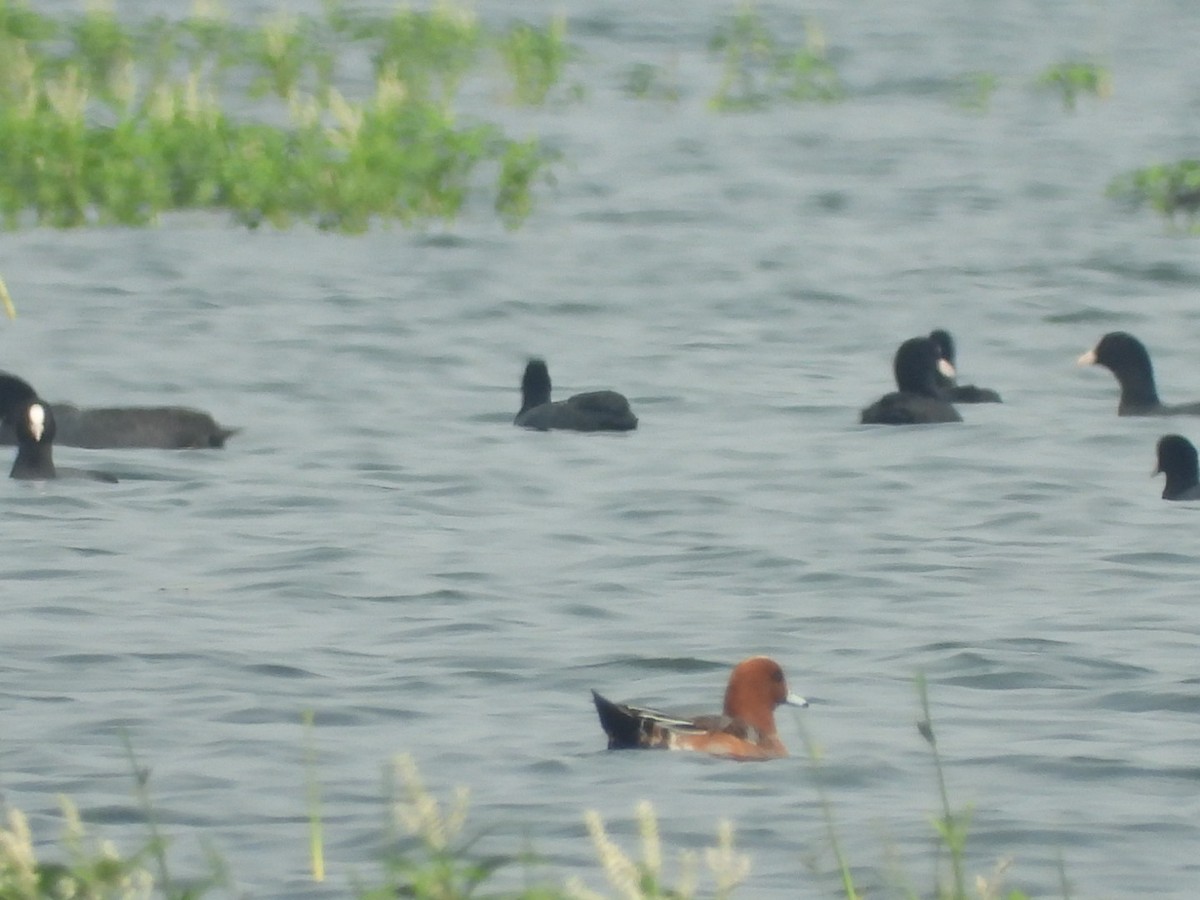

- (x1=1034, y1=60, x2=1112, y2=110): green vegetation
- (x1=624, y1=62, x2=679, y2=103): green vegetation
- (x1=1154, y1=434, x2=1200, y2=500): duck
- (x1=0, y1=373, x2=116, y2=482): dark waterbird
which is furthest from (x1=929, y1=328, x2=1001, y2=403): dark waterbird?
(x1=624, y1=62, x2=679, y2=103): green vegetation

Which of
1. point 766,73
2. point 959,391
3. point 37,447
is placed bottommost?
point 37,447

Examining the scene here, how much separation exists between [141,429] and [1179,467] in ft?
16.2

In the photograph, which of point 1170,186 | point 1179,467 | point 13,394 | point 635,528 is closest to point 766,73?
point 1170,186

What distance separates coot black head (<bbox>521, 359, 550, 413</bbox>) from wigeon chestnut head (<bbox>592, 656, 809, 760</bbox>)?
23.8ft

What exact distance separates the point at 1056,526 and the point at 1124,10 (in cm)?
2643

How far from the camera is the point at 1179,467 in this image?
45.8 feet

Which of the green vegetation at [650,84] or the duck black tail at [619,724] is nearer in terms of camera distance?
the duck black tail at [619,724]

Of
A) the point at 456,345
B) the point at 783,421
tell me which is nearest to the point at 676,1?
the point at 456,345

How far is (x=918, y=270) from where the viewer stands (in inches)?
883

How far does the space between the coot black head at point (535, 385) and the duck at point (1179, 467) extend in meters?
3.50

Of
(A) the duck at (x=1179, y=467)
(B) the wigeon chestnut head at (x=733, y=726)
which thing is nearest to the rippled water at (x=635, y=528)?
(B) the wigeon chestnut head at (x=733, y=726)

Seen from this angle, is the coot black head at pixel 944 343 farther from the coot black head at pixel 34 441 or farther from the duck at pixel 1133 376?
the coot black head at pixel 34 441

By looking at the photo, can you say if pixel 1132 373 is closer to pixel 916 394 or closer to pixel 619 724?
pixel 916 394

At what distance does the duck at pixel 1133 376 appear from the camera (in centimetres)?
1675
